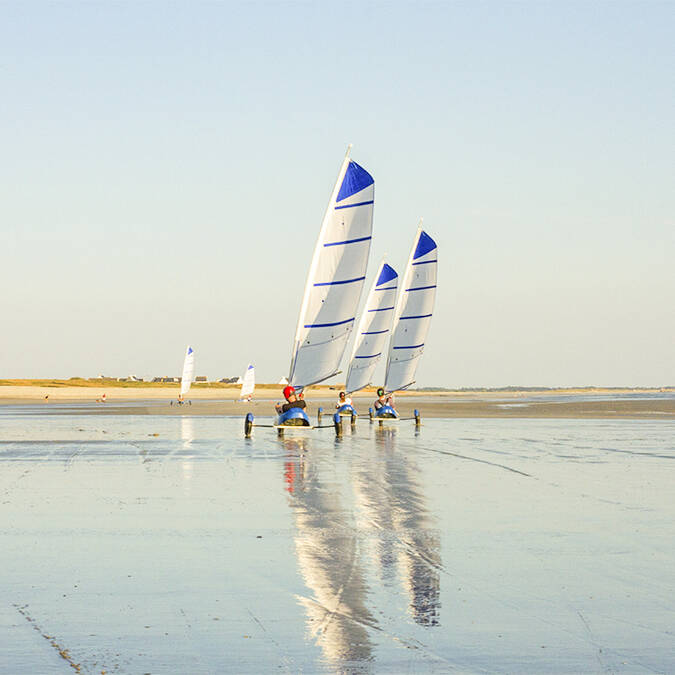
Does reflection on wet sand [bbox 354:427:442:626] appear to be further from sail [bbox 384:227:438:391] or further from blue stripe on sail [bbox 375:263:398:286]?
blue stripe on sail [bbox 375:263:398:286]

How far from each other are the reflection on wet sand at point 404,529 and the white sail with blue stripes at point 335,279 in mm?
16915

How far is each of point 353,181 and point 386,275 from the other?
79.4 feet

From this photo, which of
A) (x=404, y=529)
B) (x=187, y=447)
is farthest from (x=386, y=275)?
(x=404, y=529)

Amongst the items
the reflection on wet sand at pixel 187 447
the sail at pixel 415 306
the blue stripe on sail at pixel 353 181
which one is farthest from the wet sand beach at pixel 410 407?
the blue stripe on sail at pixel 353 181

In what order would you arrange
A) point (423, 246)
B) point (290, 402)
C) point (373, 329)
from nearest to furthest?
point (290, 402), point (423, 246), point (373, 329)

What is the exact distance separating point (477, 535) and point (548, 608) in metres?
5.20

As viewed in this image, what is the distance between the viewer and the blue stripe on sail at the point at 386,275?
72438 millimetres

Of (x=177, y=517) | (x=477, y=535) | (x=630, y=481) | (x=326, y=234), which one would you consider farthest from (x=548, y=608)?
(x=326, y=234)

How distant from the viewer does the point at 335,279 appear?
47.7 meters

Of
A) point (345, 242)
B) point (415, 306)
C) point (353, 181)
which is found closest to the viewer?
point (345, 242)

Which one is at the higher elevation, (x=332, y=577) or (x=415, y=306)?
(x=415, y=306)

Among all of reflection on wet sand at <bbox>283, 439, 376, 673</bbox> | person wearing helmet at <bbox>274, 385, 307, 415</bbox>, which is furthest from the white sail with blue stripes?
reflection on wet sand at <bbox>283, 439, 376, 673</bbox>

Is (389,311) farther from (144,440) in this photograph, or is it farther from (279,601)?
(279,601)

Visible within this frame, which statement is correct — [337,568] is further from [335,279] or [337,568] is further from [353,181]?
[353,181]
